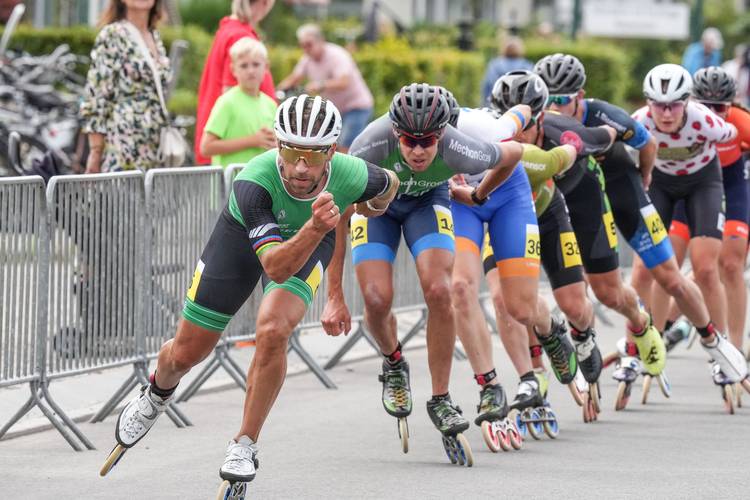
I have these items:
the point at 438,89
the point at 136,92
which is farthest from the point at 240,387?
the point at 438,89

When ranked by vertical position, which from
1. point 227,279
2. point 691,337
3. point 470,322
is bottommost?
point 691,337

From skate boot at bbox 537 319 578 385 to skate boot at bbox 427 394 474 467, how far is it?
1415 millimetres

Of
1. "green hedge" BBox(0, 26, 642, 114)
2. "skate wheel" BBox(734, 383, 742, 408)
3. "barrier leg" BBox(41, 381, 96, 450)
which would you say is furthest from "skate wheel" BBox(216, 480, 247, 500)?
"green hedge" BBox(0, 26, 642, 114)

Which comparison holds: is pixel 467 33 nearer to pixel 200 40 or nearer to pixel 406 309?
pixel 200 40

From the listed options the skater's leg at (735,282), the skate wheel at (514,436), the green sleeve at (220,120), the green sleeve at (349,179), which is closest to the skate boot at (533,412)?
the skate wheel at (514,436)

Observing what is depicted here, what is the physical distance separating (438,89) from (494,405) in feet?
5.82

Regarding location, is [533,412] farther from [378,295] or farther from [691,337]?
[691,337]

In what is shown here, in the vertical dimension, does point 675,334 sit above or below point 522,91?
below

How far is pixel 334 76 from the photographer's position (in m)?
18.7

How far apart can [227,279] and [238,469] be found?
916mm

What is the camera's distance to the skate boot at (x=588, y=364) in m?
9.90

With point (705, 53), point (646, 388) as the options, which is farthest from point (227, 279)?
point (705, 53)

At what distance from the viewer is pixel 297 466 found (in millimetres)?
8164

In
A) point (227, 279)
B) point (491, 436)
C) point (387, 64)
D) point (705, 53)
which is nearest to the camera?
point (227, 279)
